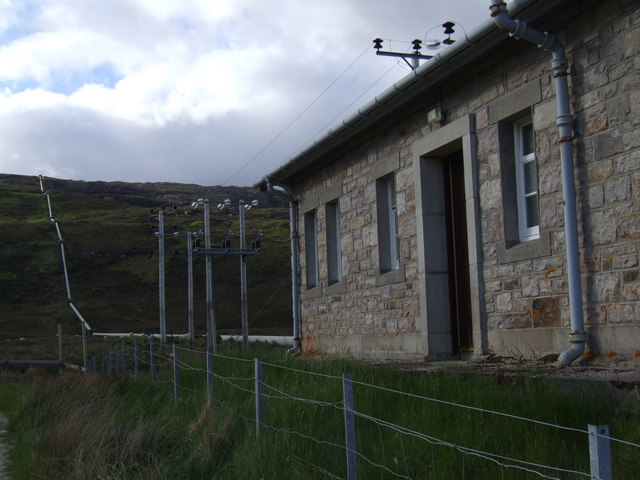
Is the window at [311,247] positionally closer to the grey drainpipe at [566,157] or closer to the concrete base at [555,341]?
the concrete base at [555,341]

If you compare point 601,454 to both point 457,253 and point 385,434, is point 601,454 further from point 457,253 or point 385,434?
point 457,253

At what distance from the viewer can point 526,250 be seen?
327 inches

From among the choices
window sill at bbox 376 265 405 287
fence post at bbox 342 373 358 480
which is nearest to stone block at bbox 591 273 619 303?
fence post at bbox 342 373 358 480

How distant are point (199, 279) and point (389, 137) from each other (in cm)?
5285

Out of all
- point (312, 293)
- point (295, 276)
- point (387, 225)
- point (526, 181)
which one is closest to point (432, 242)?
point (387, 225)

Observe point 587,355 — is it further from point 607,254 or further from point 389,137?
point 389,137

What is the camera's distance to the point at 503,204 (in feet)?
28.4

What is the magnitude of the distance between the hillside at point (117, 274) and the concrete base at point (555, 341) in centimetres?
2915

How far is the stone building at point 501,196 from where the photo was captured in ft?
23.4

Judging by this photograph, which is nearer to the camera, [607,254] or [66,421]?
[607,254]

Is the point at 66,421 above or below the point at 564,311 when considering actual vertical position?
below

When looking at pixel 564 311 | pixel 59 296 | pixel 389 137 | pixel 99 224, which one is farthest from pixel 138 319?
pixel 564 311

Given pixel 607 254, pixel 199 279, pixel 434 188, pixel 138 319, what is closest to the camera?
pixel 607 254

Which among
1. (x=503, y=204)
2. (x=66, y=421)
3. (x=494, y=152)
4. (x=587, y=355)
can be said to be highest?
(x=494, y=152)
